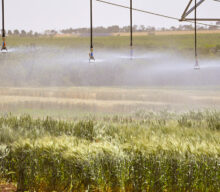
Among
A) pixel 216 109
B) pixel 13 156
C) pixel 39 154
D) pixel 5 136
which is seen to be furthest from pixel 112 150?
pixel 216 109

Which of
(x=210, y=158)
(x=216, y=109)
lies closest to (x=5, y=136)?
(x=210, y=158)

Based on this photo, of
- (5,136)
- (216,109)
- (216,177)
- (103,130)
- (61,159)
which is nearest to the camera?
(216,177)

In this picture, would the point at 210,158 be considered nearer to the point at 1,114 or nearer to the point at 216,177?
the point at 216,177

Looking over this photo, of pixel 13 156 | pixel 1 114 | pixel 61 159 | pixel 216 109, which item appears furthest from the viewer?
pixel 216 109

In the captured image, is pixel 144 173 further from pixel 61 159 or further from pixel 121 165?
pixel 61 159

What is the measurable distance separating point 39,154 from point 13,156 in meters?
1.04

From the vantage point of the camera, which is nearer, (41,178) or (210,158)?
(210,158)

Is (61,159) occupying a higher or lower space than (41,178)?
higher

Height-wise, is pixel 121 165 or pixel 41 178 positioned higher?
pixel 121 165

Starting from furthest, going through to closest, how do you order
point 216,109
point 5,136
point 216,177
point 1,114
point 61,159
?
point 216,109 → point 1,114 → point 5,136 → point 61,159 → point 216,177

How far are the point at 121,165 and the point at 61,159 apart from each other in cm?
173

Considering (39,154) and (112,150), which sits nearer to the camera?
(112,150)

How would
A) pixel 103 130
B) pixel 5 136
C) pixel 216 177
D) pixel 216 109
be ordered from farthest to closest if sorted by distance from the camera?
pixel 216 109 → pixel 103 130 → pixel 5 136 → pixel 216 177

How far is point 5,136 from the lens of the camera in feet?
44.0
